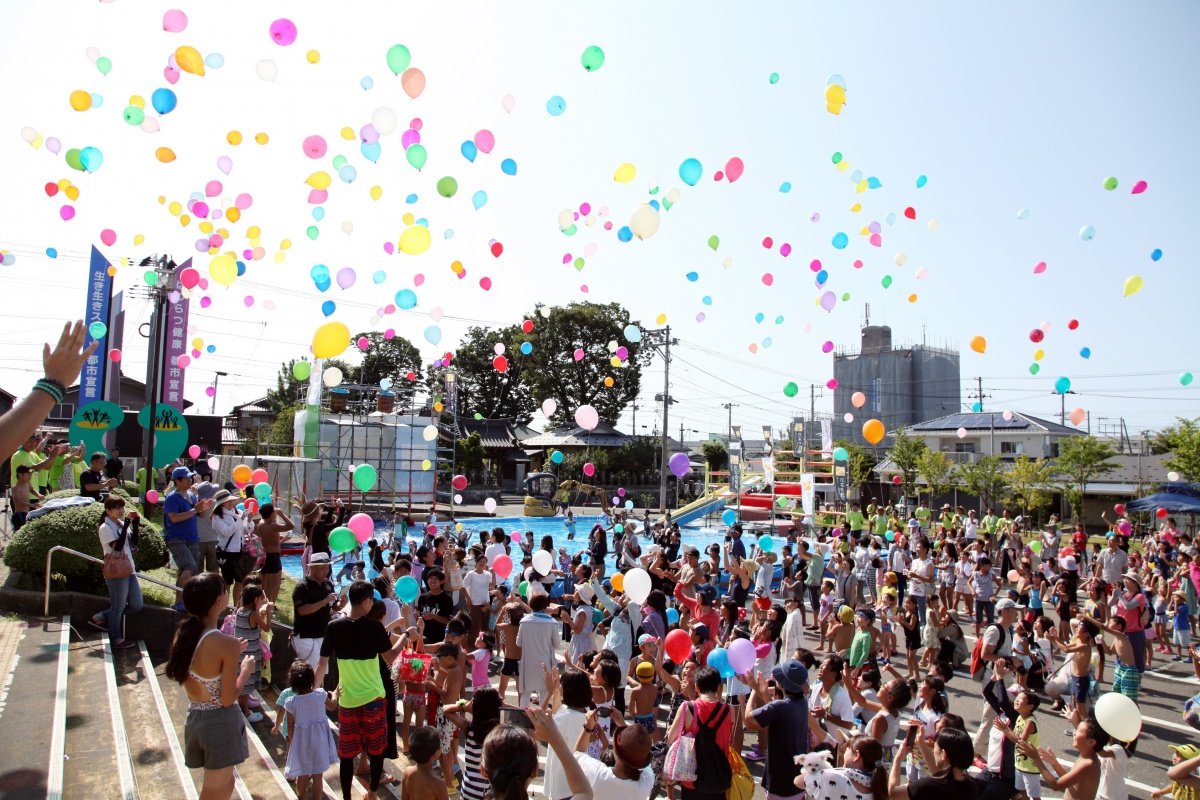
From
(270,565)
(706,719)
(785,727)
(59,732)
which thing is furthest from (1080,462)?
(59,732)

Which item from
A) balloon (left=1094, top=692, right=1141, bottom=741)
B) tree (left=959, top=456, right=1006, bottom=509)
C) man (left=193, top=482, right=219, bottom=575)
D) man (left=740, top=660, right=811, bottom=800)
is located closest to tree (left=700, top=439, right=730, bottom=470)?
tree (left=959, top=456, right=1006, bottom=509)

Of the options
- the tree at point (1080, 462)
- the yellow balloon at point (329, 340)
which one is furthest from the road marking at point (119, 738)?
the tree at point (1080, 462)

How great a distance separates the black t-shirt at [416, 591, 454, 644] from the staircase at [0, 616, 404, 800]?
1066 millimetres

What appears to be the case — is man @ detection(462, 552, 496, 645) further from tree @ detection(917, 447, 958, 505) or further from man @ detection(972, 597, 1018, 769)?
tree @ detection(917, 447, 958, 505)

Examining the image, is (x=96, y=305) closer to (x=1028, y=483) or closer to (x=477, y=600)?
(x=477, y=600)

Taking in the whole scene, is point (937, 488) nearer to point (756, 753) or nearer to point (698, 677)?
Answer: point (756, 753)

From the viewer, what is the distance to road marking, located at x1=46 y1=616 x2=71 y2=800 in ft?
12.8

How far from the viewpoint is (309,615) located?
5.42 metres

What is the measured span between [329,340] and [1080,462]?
26053 millimetres

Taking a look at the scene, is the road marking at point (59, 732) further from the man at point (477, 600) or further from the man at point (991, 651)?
the man at point (991, 651)

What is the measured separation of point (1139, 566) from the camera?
1318cm

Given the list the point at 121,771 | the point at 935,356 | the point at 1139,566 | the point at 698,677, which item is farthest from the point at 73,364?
the point at 935,356

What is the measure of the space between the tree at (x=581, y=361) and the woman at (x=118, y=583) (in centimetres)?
3376

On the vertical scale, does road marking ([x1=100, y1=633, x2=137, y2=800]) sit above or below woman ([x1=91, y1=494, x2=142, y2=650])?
below
